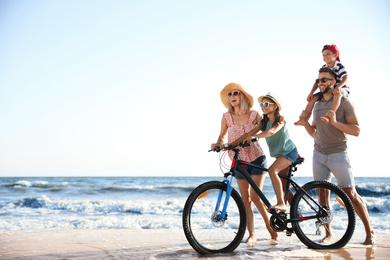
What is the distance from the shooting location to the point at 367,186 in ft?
65.0

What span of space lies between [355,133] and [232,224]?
176 cm

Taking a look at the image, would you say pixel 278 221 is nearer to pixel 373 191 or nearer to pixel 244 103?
pixel 244 103

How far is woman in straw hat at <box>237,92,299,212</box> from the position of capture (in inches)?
152

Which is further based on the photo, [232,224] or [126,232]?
[126,232]

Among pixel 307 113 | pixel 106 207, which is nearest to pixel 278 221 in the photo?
pixel 307 113

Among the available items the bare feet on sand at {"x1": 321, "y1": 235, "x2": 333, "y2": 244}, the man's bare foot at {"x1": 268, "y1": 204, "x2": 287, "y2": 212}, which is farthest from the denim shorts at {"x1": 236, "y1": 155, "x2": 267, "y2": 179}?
the bare feet on sand at {"x1": 321, "y1": 235, "x2": 333, "y2": 244}

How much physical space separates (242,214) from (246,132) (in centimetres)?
104

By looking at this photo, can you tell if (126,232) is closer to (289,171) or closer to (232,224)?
(232,224)

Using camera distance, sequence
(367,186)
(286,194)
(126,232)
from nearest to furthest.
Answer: (286,194) → (126,232) → (367,186)

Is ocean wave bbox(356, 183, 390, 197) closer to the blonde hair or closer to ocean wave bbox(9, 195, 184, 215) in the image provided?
ocean wave bbox(9, 195, 184, 215)

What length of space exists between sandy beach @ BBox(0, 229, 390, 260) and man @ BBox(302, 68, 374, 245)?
419 mm

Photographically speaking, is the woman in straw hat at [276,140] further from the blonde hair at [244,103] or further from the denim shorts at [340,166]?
the denim shorts at [340,166]

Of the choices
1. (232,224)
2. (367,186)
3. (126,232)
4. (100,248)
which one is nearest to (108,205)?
(126,232)

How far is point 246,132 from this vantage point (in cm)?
421
